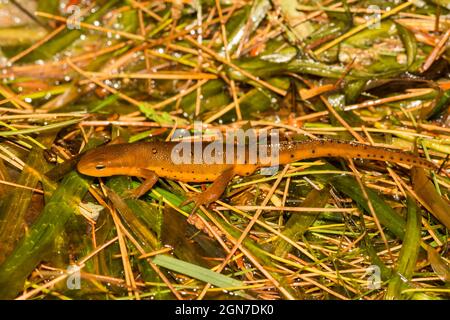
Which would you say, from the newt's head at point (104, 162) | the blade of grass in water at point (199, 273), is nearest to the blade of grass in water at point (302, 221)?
the blade of grass in water at point (199, 273)

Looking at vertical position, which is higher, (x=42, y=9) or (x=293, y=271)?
(x=42, y=9)

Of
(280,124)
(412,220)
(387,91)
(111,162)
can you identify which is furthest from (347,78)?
(111,162)

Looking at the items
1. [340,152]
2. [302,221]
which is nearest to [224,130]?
[340,152]

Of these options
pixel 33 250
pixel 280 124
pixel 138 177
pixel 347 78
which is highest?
pixel 347 78

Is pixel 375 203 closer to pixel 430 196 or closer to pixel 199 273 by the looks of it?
pixel 430 196

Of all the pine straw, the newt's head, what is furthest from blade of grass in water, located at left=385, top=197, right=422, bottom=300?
the newt's head

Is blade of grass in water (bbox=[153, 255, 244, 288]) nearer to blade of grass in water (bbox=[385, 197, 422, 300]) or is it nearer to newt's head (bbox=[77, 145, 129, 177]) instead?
newt's head (bbox=[77, 145, 129, 177])

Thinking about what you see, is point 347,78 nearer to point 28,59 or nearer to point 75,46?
point 75,46

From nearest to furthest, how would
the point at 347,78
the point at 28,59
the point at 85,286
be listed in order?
the point at 85,286
the point at 347,78
the point at 28,59
